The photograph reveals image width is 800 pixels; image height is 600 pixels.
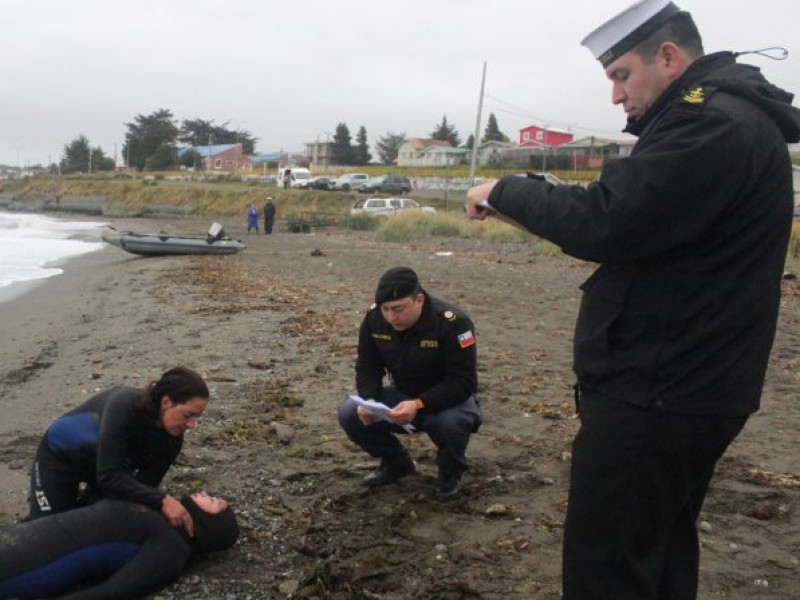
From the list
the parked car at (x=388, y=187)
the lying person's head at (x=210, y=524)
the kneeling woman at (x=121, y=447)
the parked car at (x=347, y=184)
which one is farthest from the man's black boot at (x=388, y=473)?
the parked car at (x=347, y=184)

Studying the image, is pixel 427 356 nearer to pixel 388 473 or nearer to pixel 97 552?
pixel 388 473

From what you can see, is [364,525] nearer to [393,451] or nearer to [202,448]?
[393,451]

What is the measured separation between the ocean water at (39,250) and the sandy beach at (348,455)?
8.26 m

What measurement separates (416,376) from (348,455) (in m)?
0.92

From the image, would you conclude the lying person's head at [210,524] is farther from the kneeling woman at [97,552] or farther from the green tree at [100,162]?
the green tree at [100,162]

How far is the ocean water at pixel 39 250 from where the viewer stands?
64.6 ft

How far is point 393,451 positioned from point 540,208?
2860mm

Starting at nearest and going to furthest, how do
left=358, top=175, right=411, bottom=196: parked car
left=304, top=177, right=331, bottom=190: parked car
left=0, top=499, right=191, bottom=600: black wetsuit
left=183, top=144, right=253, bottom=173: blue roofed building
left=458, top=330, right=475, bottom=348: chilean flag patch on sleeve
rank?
left=0, top=499, right=191, bottom=600: black wetsuit < left=458, top=330, right=475, bottom=348: chilean flag patch on sleeve < left=358, top=175, right=411, bottom=196: parked car < left=304, top=177, right=331, bottom=190: parked car < left=183, top=144, right=253, bottom=173: blue roofed building

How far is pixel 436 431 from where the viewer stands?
4.50 metres

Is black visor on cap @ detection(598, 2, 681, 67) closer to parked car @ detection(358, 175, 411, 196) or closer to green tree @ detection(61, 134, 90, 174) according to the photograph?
parked car @ detection(358, 175, 411, 196)

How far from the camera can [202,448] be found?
5.22 meters

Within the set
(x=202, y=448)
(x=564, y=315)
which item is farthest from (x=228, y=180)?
(x=202, y=448)

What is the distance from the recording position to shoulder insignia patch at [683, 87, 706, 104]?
192 cm

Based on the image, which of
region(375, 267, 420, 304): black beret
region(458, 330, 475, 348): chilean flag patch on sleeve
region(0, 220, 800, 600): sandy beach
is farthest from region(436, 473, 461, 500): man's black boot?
region(375, 267, 420, 304): black beret
